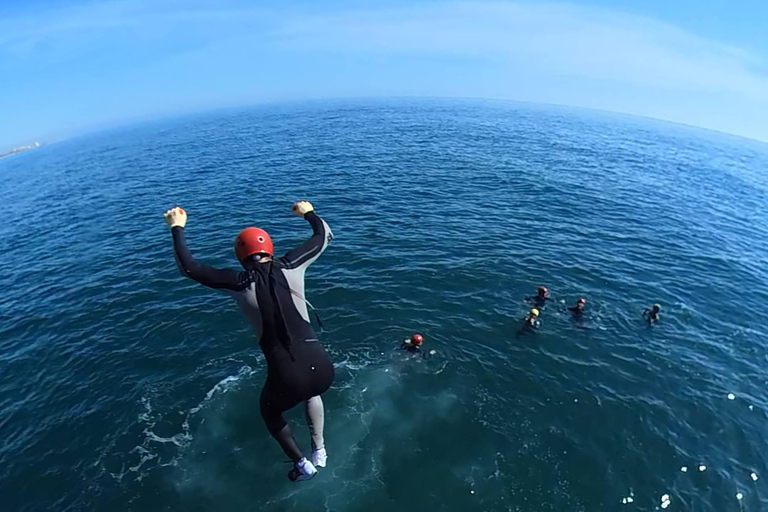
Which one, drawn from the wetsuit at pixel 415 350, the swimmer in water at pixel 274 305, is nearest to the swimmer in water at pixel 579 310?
the wetsuit at pixel 415 350

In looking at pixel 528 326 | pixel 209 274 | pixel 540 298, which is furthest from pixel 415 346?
pixel 209 274

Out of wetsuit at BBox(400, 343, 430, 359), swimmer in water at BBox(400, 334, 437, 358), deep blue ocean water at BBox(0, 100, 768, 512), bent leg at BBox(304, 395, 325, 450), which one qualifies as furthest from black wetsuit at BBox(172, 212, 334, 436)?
wetsuit at BBox(400, 343, 430, 359)

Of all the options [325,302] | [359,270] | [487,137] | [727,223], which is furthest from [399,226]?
[487,137]

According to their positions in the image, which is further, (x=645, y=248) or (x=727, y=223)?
(x=727, y=223)

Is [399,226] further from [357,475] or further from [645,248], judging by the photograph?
[357,475]

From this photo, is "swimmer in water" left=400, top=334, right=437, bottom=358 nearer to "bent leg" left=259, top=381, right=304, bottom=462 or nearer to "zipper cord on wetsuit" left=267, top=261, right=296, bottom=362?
"bent leg" left=259, top=381, right=304, bottom=462

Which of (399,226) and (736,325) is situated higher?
(399,226)

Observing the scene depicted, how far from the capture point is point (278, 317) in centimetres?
589

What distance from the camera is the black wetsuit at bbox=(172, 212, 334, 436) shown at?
19.2 feet

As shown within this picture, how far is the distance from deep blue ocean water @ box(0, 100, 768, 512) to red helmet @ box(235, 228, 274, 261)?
11920mm

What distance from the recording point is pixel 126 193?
55.0 m

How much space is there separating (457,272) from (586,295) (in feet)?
28.1

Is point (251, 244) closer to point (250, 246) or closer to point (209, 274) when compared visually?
point (250, 246)

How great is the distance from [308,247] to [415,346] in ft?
52.8
